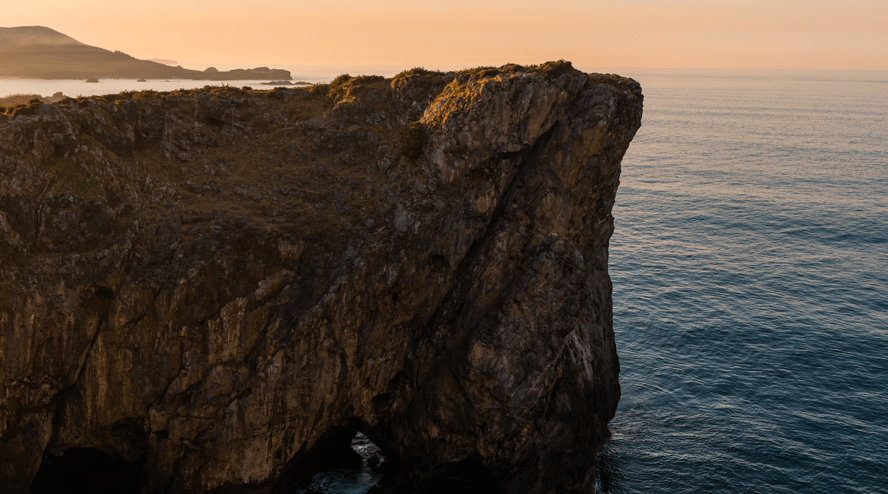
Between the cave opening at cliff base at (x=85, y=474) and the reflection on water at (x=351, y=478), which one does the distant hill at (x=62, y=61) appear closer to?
the cave opening at cliff base at (x=85, y=474)

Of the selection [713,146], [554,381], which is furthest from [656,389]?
[713,146]

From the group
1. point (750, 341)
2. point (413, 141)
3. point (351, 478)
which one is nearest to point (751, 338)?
point (750, 341)

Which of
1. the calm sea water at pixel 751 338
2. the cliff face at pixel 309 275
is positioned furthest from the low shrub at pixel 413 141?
the calm sea water at pixel 751 338

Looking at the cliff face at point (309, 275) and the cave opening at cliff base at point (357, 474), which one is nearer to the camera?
the cliff face at point (309, 275)

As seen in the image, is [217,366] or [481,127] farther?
A: [481,127]

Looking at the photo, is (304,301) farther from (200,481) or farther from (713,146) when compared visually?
(713,146)

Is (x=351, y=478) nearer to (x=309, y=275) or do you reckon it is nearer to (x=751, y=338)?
(x=309, y=275)
